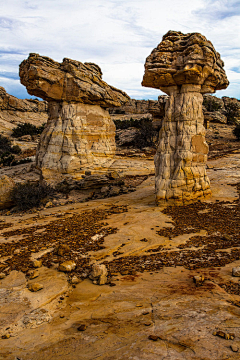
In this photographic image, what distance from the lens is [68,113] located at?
15039 millimetres

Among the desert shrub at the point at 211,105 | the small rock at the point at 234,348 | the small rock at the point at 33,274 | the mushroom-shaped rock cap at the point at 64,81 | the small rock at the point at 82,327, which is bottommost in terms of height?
the small rock at the point at 33,274

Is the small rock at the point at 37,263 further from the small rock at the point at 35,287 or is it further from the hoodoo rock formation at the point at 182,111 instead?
the hoodoo rock formation at the point at 182,111

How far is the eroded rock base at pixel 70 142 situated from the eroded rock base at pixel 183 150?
676 cm

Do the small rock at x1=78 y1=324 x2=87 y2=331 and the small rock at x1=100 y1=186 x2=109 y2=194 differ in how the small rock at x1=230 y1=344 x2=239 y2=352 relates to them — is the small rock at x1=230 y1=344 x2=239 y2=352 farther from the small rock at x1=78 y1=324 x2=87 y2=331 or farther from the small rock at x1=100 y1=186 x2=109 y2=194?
the small rock at x1=100 y1=186 x2=109 y2=194

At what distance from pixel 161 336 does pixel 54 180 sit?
12.6 m

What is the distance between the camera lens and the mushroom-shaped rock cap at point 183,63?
8766mm

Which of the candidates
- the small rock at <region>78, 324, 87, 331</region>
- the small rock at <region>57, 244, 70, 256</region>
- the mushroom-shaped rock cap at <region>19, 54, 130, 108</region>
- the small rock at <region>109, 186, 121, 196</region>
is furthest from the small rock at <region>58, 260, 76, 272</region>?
the mushroom-shaped rock cap at <region>19, 54, 130, 108</region>

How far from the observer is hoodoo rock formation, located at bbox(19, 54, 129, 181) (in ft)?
46.8

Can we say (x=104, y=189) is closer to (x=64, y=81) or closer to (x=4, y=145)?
(x=64, y=81)

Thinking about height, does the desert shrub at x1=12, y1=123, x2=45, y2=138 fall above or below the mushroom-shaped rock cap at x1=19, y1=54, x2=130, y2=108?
below

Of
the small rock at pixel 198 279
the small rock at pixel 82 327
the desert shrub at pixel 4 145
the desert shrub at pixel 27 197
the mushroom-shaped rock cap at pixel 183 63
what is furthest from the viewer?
the desert shrub at pixel 4 145

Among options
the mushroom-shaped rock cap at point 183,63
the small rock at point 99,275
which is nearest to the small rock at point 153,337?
the small rock at point 99,275

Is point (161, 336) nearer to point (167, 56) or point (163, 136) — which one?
point (163, 136)

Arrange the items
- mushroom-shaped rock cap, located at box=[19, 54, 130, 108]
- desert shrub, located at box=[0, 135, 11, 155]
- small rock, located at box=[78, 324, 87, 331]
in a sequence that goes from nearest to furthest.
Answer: small rock, located at box=[78, 324, 87, 331], mushroom-shaped rock cap, located at box=[19, 54, 130, 108], desert shrub, located at box=[0, 135, 11, 155]
